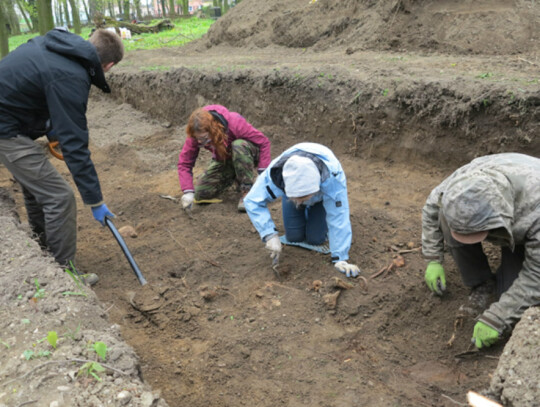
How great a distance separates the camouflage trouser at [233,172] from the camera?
4.67 m

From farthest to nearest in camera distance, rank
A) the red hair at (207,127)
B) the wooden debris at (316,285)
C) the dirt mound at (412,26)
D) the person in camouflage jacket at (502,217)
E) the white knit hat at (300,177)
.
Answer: the dirt mound at (412,26)
the red hair at (207,127)
the wooden debris at (316,285)
the white knit hat at (300,177)
the person in camouflage jacket at (502,217)

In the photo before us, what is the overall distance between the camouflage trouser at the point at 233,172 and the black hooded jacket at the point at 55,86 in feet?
5.58

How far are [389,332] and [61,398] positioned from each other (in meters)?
2.01

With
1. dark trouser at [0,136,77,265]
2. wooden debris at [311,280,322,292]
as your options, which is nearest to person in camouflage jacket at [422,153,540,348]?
wooden debris at [311,280,322,292]

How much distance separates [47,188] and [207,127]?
147 centimetres

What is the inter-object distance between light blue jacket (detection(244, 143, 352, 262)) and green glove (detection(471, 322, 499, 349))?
113 cm

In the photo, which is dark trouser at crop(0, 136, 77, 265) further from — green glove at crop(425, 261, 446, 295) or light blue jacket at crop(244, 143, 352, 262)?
green glove at crop(425, 261, 446, 295)

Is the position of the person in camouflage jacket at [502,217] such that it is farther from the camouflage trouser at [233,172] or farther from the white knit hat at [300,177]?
the camouflage trouser at [233,172]

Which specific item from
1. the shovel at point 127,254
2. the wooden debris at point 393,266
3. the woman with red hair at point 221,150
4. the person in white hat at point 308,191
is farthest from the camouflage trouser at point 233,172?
the wooden debris at point 393,266

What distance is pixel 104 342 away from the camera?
7.23ft

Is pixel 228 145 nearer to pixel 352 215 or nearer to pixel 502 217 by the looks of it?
pixel 352 215

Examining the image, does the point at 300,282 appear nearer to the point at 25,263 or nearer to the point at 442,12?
the point at 25,263

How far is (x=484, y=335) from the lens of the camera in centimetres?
257

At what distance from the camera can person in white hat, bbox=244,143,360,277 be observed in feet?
9.93
